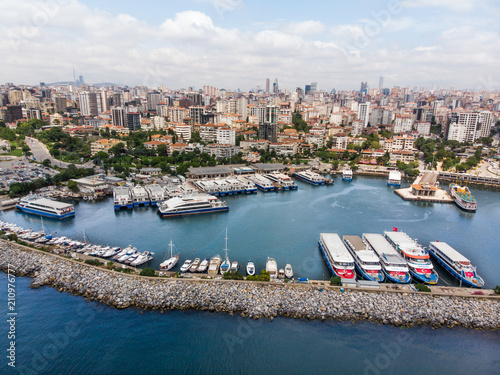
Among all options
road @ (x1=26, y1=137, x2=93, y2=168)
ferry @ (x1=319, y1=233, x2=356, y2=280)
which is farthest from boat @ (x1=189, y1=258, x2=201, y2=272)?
road @ (x1=26, y1=137, x2=93, y2=168)

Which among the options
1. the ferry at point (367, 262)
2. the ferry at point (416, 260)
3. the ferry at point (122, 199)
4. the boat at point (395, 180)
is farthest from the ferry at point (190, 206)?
the boat at point (395, 180)

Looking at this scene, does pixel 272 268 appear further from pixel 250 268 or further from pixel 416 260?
pixel 416 260

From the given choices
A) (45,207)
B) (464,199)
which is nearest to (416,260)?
(464,199)

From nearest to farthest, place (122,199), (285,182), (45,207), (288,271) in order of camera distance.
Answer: (288,271)
(45,207)
(122,199)
(285,182)

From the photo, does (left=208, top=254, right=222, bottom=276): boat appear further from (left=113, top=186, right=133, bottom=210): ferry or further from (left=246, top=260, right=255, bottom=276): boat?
(left=113, top=186, right=133, bottom=210): ferry

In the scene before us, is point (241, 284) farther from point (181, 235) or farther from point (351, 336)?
point (181, 235)
